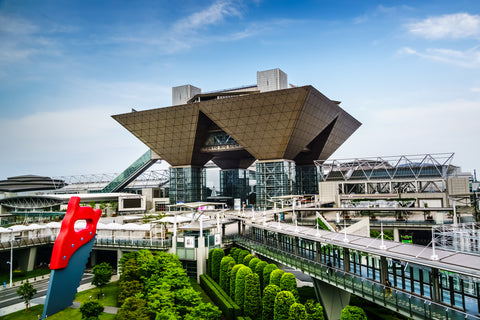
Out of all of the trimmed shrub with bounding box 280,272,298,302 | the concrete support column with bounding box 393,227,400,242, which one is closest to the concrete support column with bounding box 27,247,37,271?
the trimmed shrub with bounding box 280,272,298,302

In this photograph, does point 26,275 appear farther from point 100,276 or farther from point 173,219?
point 173,219

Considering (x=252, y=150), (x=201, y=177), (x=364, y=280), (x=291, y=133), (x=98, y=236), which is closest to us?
(x=364, y=280)

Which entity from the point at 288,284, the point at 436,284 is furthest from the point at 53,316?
the point at 436,284

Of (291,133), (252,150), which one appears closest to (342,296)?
(291,133)

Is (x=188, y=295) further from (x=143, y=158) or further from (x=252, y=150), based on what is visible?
(x=143, y=158)

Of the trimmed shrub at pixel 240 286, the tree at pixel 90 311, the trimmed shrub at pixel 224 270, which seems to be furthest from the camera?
the trimmed shrub at pixel 224 270

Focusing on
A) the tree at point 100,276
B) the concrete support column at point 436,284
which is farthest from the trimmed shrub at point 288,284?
the tree at point 100,276

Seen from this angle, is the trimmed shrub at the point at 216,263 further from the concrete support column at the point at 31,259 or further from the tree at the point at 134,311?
the concrete support column at the point at 31,259
